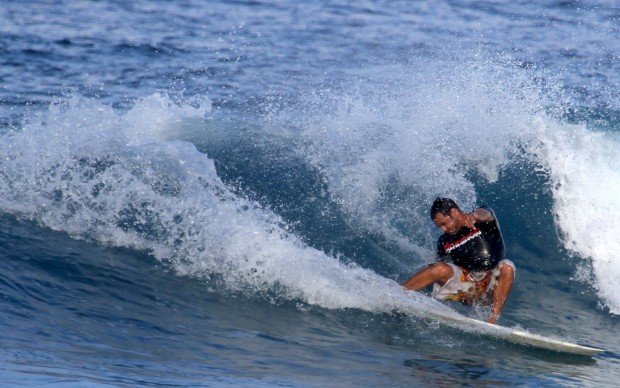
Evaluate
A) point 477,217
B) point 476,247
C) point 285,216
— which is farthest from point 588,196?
point 285,216

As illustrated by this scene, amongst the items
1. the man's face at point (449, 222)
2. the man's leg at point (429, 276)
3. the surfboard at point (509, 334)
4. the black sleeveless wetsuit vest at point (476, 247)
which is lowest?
the surfboard at point (509, 334)

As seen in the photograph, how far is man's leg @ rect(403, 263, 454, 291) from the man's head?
0.37m

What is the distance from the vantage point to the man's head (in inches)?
344

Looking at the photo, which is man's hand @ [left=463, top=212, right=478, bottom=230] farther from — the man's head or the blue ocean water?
the blue ocean water

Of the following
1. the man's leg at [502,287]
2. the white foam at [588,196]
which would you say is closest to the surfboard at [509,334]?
the man's leg at [502,287]

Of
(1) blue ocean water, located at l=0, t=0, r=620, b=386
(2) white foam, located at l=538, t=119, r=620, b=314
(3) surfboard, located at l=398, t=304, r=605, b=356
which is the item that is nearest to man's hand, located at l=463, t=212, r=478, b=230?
(1) blue ocean water, located at l=0, t=0, r=620, b=386

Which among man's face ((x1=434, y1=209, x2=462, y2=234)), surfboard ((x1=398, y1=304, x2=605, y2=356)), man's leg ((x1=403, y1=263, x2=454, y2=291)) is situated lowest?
surfboard ((x1=398, y1=304, x2=605, y2=356))

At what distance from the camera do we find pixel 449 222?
8.80 meters

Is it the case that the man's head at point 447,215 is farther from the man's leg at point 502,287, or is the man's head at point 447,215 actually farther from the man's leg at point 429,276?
the man's leg at point 502,287

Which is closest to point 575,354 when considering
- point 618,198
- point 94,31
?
point 618,198

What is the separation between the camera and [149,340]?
7.35 m

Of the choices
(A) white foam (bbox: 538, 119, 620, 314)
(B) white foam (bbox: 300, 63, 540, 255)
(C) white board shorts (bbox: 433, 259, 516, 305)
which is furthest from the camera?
(B) white foam (bbox: 300, 63, 540, 255)

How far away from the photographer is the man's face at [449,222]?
876 cm

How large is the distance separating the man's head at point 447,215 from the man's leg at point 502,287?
589 mm
